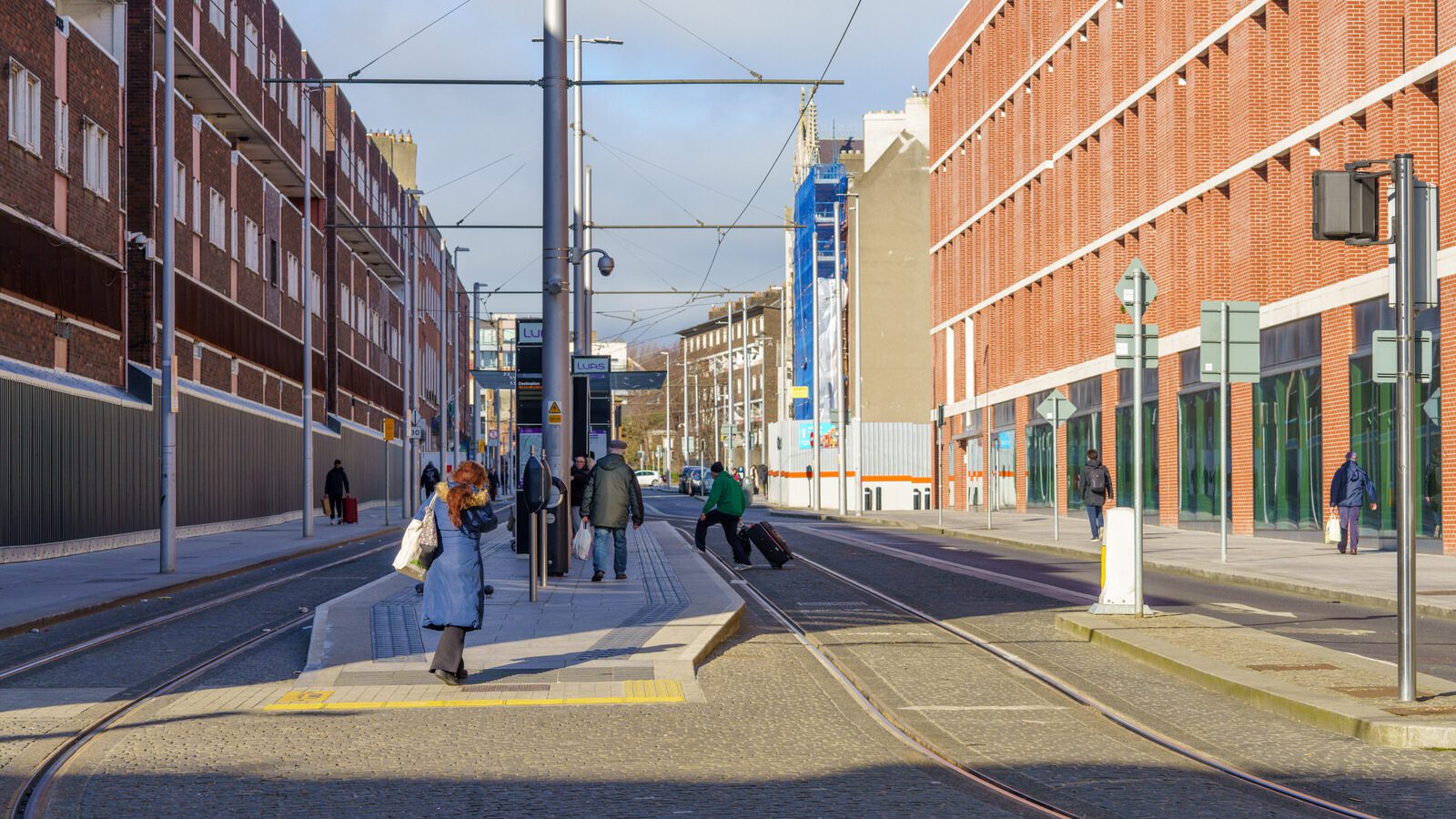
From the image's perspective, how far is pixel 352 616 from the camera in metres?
15.2

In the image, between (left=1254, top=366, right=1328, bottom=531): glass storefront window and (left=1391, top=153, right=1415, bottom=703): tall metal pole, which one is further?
(left=1254, top=366, right=1328, bottom=531): glass storefront window

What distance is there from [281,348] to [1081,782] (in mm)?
47640

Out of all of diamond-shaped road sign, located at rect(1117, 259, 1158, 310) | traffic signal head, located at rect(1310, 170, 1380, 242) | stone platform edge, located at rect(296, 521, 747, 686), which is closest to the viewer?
traffic signal head, located at rect(1310, 170, 1380, 242)

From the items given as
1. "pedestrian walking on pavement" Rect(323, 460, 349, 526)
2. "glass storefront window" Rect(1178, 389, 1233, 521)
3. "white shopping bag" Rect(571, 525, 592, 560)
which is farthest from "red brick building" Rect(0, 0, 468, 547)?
"glass storefront window" Rect(1178, 389, 1233, 521)

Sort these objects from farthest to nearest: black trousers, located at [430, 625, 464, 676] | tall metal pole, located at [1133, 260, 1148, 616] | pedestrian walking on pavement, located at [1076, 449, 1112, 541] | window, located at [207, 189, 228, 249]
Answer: window, located at [207, 189, 228, 249] < pedestrian walking on pavement, located at [1076, 449, 1112, 541] < tall metal pole, located at [1133, 260, 1148, 616] < black trousers, located at [430, 625, 464, 676]

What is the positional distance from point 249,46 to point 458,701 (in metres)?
40.6

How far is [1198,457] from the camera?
125ft

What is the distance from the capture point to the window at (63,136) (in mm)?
30109

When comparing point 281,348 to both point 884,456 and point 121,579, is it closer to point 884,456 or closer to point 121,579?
point 884,456

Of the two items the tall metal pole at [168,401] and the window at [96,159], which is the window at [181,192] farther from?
the tall metal pole at [168,401]

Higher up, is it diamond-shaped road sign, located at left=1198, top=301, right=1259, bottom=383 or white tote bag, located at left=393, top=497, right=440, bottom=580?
diamond-shaped road sign, located at left=1198, top=301, right=1259, bottom=383

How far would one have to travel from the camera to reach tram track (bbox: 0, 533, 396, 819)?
7617mm

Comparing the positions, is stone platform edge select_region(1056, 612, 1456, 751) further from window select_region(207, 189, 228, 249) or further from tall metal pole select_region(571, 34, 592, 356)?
window select_region(207, 189, 228, 249)

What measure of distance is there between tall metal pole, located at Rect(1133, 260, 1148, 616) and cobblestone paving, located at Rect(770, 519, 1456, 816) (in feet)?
2.74
